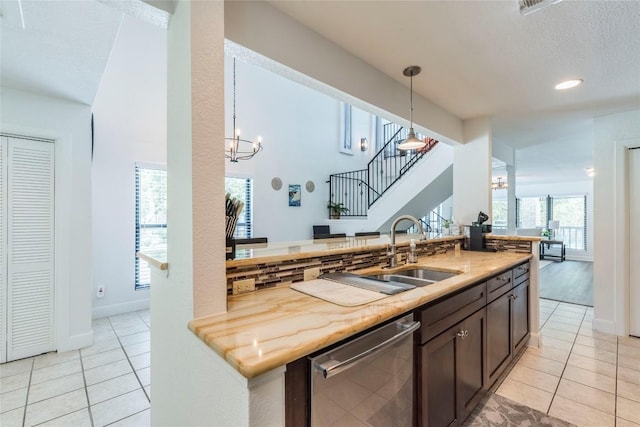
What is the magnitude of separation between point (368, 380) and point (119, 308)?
4.17 m

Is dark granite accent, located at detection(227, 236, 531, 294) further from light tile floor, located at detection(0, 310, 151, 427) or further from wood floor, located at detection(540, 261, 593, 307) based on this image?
wood floor, located at detection(540, 261, 593, 307)

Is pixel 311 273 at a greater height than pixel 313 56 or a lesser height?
lesser

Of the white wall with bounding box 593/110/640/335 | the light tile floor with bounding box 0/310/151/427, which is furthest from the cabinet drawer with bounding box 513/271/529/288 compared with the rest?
the light tile floor with bounding box 0/310/151/427

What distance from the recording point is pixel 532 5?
1.62 m

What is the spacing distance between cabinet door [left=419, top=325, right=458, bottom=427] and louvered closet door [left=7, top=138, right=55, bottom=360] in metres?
3.43

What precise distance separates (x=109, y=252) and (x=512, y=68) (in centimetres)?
506

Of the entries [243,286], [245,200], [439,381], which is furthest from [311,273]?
[245,200]

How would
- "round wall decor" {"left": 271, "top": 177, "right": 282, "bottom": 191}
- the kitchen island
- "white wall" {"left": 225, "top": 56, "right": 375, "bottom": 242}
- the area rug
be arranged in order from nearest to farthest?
the kitchen island < the area rug < "white wall" {"left": 225, "top": 56, "right": 375, "bottom": 242} < "round wall decor" {"left": 271, "top": 177, "right": 282, "bottom": 191}

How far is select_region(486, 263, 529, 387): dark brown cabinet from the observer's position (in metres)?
2.07

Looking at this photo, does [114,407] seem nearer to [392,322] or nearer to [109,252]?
Result: [392,322]

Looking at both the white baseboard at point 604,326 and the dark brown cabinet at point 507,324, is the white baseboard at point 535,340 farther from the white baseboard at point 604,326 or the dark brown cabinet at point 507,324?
the white baseboard at point 604,326

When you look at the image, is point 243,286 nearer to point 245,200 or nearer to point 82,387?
point 82,387

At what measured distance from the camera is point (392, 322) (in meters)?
1.26

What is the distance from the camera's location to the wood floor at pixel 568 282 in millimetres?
4629
